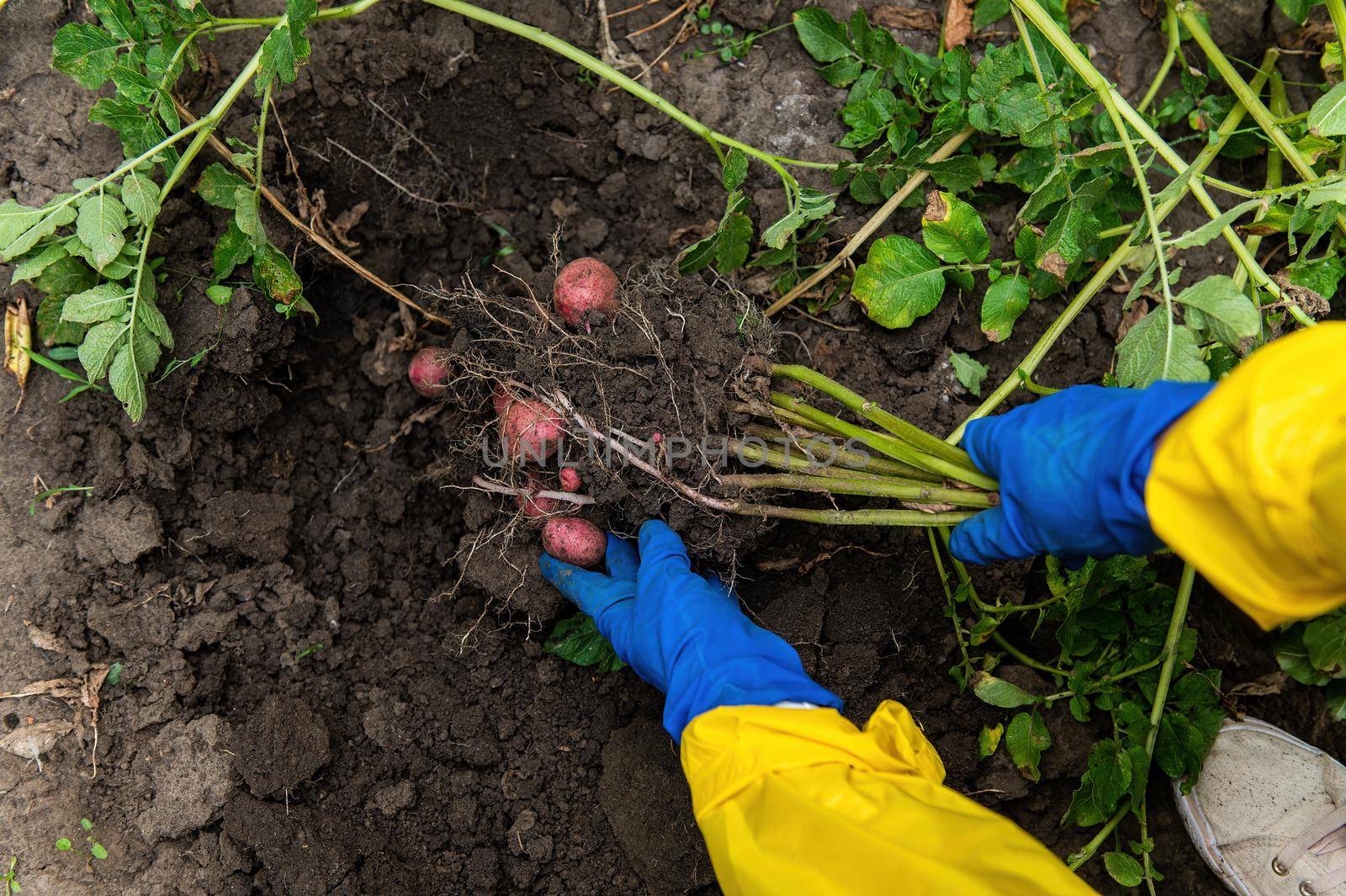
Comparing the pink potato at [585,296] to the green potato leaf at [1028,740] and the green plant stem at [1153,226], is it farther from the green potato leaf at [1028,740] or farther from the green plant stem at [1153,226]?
the green potato leaf at [1028,740]

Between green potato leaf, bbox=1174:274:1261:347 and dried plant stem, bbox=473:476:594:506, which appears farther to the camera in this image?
dried plant stem, bbox=473:476:594:506

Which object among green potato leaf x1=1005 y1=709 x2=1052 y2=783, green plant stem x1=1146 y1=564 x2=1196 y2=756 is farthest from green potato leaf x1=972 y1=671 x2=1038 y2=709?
green plant stem x1=1146 y1=564 x2=1196 y2=756

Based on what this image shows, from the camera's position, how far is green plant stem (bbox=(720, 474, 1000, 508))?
1.73m

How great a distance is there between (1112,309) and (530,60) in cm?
175

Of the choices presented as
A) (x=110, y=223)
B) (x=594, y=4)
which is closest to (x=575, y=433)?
(x=110, y=223)

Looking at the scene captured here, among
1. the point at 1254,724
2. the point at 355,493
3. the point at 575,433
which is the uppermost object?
the point at 575,433

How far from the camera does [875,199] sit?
7.37 ft

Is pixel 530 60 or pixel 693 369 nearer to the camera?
pixel 693 369

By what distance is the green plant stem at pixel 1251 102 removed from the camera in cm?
201

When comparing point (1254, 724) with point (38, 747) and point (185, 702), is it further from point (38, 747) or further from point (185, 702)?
point (38, 747)

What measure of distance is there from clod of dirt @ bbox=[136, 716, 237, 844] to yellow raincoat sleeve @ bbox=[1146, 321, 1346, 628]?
6.71 ft

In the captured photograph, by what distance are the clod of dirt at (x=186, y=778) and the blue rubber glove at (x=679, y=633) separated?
0.88m

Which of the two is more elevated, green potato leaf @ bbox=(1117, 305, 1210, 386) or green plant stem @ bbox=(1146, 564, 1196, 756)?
green potato leaf @ bbox=(1117, 305, 1210, 386)

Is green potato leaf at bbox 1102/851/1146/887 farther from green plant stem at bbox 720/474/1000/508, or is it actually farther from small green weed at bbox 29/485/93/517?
small green weed at bbox 29/485/93/517
